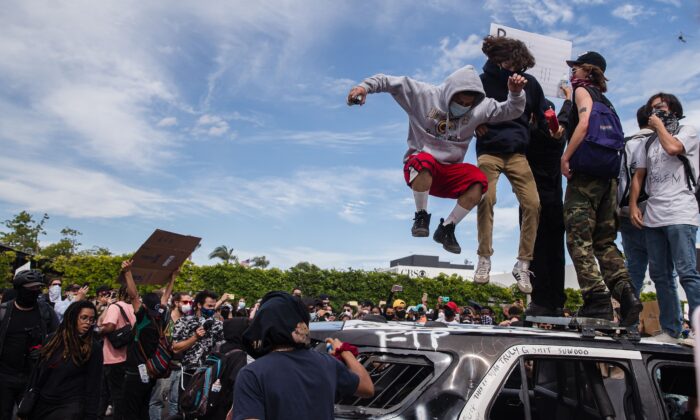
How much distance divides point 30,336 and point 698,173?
6.45 m

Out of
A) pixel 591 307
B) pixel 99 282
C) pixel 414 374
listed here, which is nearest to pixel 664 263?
pixel 591 307

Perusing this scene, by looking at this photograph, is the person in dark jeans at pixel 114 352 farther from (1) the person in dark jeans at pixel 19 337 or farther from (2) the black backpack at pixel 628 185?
(2) the black backpack at pixel 628 185

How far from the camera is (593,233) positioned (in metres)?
5.15

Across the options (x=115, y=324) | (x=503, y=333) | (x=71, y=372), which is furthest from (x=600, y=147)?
(x=115, y=324)

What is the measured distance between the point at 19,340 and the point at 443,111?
15.8 ft

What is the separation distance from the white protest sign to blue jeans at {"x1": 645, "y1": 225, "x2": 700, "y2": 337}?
1.73 m

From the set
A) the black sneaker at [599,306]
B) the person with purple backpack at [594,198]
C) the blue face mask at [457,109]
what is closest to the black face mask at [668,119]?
the person with purple backpack at [594,198]

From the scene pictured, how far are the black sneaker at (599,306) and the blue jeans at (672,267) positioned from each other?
48 cm

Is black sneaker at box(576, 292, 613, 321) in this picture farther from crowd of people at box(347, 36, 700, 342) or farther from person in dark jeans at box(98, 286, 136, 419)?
person in dark jeans at box(98, 286, 136, 419)

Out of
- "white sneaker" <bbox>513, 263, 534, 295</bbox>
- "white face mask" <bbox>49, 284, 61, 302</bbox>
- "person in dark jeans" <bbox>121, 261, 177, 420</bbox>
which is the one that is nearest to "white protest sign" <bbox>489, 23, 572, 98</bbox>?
"white sneaker" <bbox>513, 263, 534, 295</bbox>

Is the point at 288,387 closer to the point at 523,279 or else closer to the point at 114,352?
the point at 523,279

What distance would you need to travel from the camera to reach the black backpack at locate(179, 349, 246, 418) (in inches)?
207

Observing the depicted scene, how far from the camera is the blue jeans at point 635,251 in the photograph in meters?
5.45

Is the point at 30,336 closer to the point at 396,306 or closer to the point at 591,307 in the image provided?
the point at 591,307
